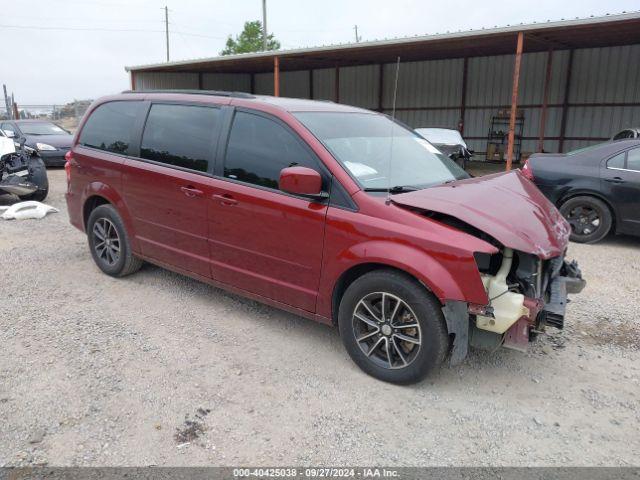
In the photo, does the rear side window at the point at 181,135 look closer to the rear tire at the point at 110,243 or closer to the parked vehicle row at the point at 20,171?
the rear tire at the point at 110,243

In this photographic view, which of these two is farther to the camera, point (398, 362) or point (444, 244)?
point (398, 362)

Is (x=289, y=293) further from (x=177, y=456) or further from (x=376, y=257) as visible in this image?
(x=177, y=456)

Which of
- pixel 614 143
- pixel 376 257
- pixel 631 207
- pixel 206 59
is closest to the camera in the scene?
pixel 376 257

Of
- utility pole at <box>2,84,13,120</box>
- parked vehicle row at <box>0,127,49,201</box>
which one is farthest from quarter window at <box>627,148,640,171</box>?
utility pole at <box>2,84,13,120</box>

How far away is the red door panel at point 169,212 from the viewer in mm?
4199

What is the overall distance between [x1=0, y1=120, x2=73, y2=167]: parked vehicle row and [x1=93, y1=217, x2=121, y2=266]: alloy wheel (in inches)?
390

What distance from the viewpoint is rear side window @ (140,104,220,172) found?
4203 mm

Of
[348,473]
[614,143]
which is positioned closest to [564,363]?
[348,473]

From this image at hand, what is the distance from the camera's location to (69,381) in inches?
130

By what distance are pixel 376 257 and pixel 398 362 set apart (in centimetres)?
70

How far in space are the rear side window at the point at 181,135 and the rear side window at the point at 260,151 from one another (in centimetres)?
24

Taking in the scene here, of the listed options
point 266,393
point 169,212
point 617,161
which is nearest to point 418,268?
point 266,393

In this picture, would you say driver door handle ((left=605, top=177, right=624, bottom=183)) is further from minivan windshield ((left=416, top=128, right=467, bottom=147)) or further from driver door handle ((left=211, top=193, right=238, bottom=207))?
driver door handle ((left=211, top=193, right=238, bottom=207))

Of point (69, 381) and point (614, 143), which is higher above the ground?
point (614, 143)
